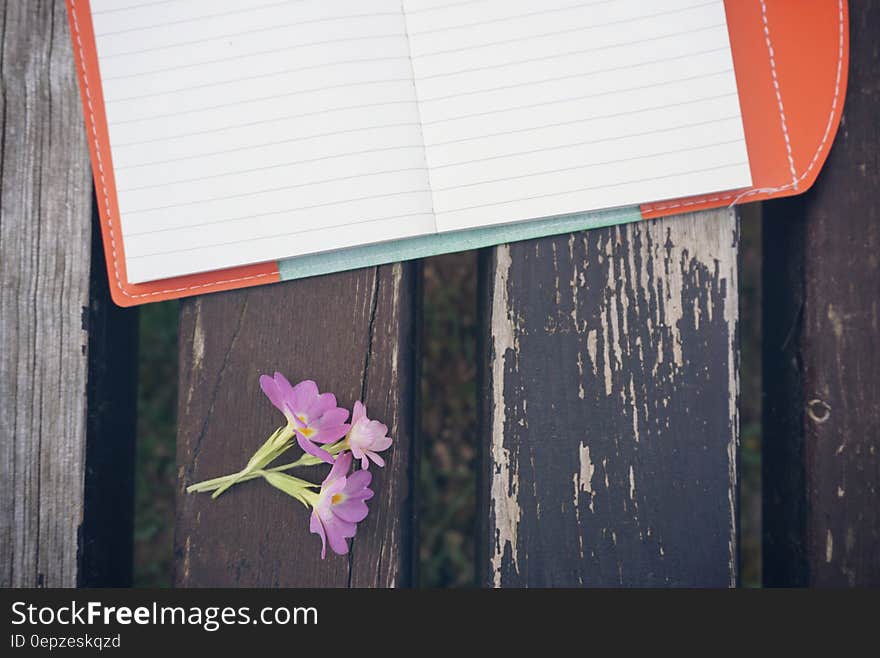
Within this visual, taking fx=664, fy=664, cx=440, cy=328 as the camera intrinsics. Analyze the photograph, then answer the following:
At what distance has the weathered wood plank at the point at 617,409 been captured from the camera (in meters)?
0.80

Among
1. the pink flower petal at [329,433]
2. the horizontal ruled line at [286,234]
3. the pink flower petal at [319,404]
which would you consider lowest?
the pink flower petal at [329,433]

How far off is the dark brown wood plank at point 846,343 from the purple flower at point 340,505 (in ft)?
1.80

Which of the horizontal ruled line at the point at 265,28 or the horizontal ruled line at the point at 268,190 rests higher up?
the horizontal ruled line at the point at 265,28

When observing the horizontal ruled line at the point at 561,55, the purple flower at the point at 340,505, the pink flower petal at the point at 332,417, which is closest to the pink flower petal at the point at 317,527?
the purple flower at the point at 340,505

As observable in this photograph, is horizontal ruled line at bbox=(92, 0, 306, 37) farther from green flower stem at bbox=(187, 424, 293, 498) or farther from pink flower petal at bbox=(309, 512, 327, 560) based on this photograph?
pink flower petal at bbox=(309, 512, 327, 560)

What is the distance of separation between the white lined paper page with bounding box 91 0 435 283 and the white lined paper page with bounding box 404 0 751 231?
4cm

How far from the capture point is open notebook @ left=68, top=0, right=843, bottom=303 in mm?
793

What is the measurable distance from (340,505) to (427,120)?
1.53ft

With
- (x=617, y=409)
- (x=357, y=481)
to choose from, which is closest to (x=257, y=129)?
(x=357, y=481)

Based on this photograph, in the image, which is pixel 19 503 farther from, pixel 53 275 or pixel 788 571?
pixel 788 571

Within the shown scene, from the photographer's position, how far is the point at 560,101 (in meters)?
0.80

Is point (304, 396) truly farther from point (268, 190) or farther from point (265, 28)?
point (265, 28)

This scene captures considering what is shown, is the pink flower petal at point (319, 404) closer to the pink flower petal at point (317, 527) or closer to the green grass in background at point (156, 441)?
the pink flower petal at point (317, 527)

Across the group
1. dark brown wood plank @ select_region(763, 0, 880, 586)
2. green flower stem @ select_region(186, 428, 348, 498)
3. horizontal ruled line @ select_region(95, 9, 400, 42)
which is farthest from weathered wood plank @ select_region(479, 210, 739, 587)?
horizontal ruled line @ select_region(95, 9, 400, 42)
